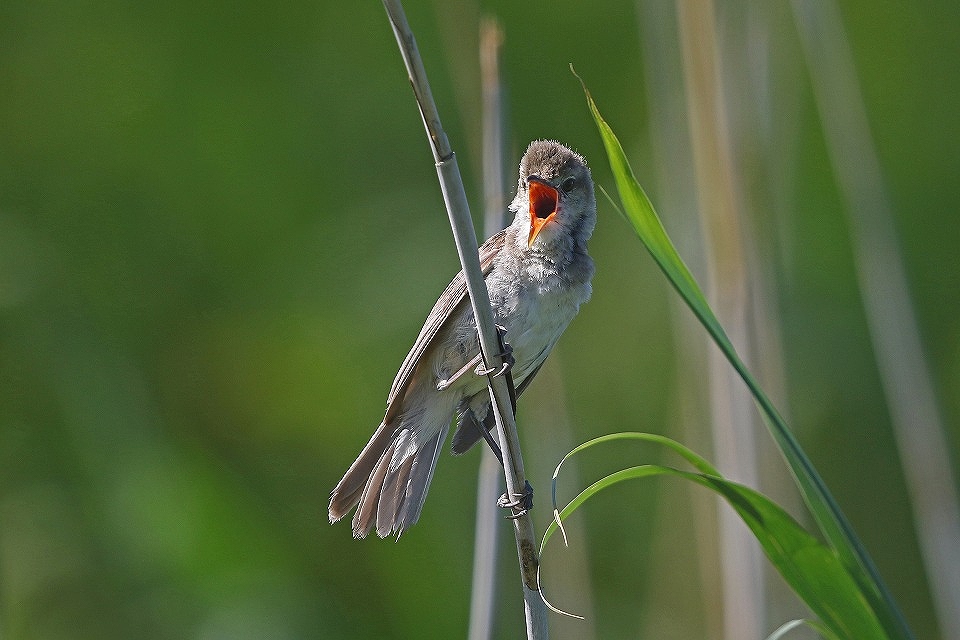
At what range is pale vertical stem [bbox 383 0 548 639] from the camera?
1435mm

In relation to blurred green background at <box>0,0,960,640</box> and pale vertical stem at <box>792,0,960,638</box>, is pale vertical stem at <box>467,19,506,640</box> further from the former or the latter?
pale vertical stem at <box>792,0,960,638</box>

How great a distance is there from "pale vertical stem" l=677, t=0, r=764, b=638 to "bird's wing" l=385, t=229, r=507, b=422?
57 cm

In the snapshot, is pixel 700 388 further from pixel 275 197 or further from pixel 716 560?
pixel 275 197

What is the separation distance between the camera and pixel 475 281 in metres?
1.65

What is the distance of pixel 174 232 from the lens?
5023mm

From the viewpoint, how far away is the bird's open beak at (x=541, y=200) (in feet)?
8.87

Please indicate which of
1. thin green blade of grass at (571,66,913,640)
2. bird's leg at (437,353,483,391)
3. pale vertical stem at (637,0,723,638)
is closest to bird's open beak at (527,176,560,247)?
bird's leg at (437,353,483,391)

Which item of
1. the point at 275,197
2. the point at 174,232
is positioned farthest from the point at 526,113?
the point at 174,232

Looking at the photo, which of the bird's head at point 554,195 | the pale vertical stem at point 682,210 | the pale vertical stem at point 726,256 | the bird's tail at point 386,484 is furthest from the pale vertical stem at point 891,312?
the bird's tail at point 386,484

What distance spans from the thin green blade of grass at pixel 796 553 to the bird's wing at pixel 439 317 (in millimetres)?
1190

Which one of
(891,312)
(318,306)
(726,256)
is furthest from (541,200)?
(318,306)

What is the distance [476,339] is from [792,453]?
140 centimetres

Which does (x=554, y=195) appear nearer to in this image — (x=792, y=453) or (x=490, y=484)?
(x=490, y=484)

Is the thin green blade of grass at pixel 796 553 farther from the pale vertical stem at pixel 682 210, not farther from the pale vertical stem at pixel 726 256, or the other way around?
the pale vertical stem at pixel 682 210
